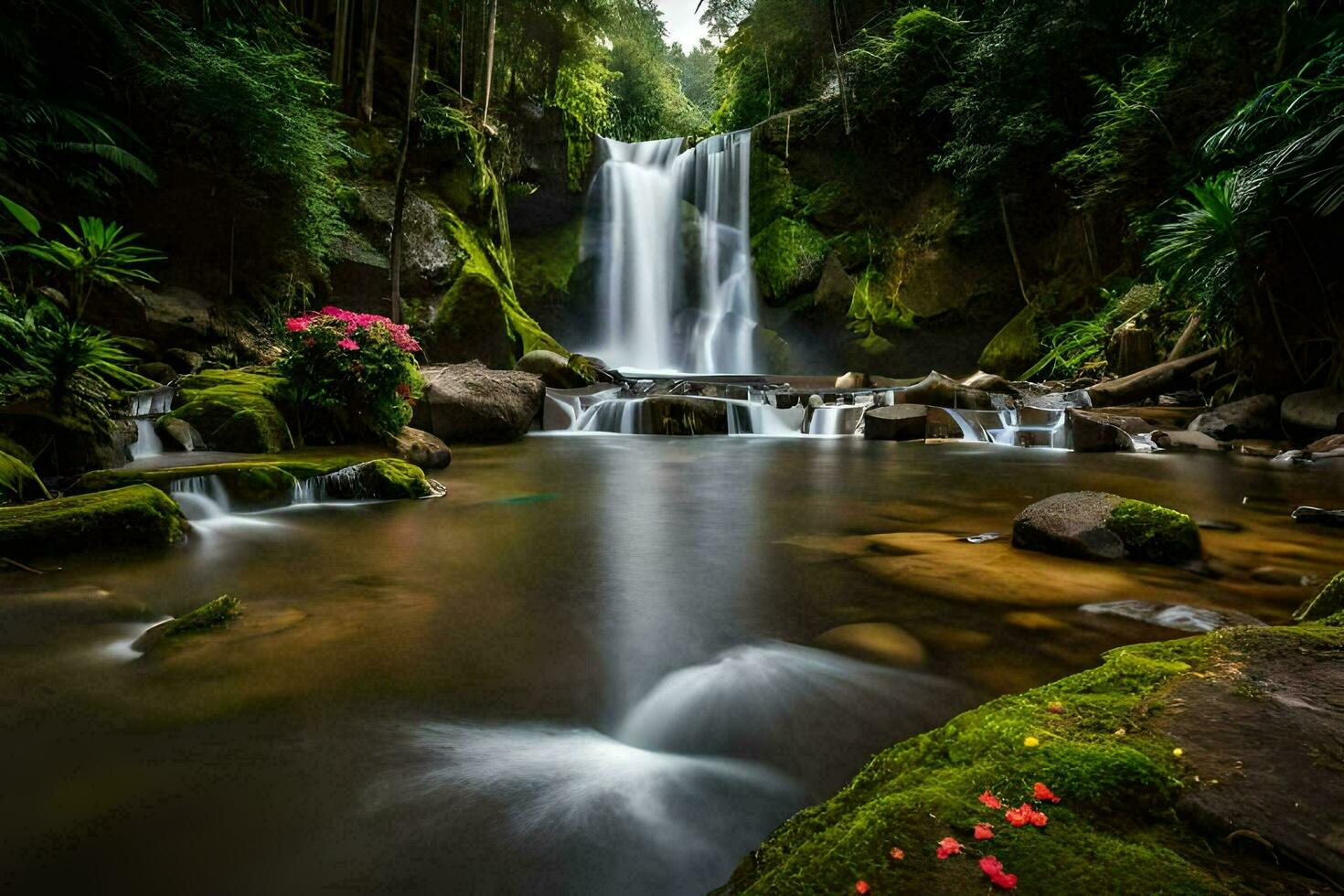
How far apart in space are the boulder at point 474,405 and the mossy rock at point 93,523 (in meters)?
5.08

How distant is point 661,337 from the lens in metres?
20.2

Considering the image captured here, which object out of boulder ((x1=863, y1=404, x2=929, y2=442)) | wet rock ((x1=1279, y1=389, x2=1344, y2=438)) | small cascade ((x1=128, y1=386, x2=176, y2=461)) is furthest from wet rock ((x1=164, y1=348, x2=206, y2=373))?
wet rock ((x1=1279, y1=389, x2=1344, y2=438))

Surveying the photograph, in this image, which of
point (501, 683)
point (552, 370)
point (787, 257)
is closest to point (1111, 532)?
point (501, 683)

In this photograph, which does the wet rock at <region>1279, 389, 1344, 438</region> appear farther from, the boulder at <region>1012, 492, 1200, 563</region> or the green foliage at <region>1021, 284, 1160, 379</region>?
the boulder at <region>1012, 492, 1200, 563</region>

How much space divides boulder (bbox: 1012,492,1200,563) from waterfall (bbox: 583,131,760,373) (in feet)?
53.2

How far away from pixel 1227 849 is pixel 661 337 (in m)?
19.7

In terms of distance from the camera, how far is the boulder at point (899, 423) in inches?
401

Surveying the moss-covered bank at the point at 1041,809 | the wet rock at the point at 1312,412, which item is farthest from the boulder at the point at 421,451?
the wet rock at the point at 1312,412

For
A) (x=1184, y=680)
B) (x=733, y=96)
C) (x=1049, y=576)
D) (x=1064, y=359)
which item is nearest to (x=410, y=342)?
(x=1049, y=576)

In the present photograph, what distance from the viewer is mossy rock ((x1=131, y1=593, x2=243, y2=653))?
8.00 feet

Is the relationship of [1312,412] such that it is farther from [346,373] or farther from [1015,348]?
[346,373]

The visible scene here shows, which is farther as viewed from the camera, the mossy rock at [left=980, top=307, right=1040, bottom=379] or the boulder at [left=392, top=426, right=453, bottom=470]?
the mossy rock at [left=980, top=307, right=1040, bottom=379]

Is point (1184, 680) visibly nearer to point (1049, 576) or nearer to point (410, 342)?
point (1049, 576)

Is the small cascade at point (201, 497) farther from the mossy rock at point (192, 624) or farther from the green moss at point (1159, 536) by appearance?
the green moss at point (1159, 536)
